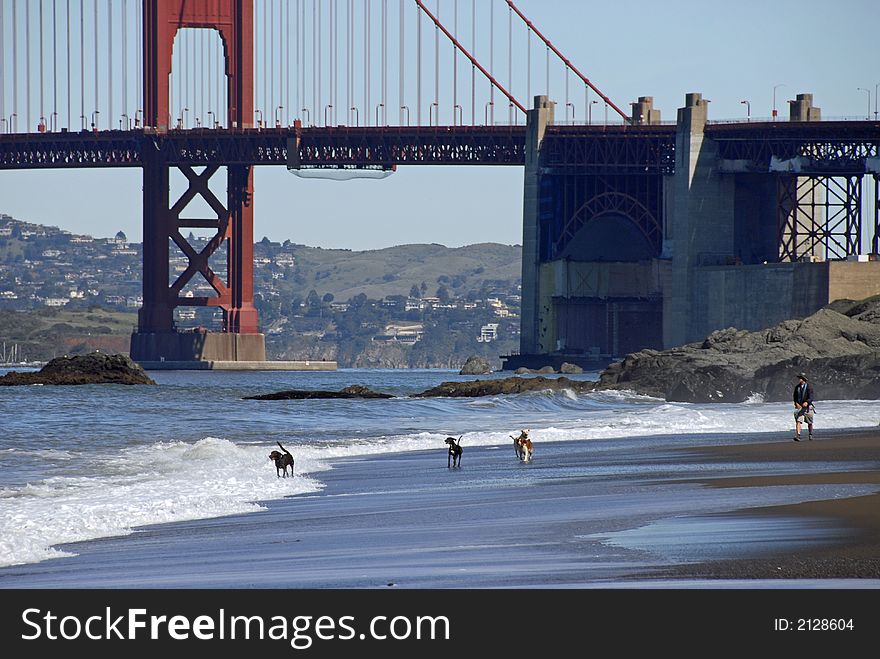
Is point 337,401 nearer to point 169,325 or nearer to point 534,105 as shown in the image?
point 534,105

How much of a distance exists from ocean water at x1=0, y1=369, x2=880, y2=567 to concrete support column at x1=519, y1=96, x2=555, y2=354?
39704 millimetres

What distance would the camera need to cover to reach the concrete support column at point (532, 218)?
93981mm

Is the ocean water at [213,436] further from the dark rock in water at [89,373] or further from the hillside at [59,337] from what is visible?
the hillside at [59,337]

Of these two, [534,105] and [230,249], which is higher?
[534,105]

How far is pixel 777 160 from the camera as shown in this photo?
81.8 metres

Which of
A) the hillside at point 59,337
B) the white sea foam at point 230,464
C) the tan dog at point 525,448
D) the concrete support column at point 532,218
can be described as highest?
the concrete support column at point 532,218

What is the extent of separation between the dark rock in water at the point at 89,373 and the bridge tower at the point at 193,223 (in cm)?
4010

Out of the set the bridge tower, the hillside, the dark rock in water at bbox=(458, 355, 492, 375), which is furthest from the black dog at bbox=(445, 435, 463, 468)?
the hillside

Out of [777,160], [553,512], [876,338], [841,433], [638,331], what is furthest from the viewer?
[638,331]

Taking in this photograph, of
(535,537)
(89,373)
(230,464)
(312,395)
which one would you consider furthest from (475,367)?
(535,537)

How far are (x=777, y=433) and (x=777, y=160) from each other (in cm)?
5550

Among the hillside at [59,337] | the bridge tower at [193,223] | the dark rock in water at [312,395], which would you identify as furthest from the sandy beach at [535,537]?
the hillside at [59,337]

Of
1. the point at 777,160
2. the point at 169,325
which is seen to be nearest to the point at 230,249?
the point at 169,325

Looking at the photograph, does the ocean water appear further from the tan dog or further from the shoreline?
the shoreline
